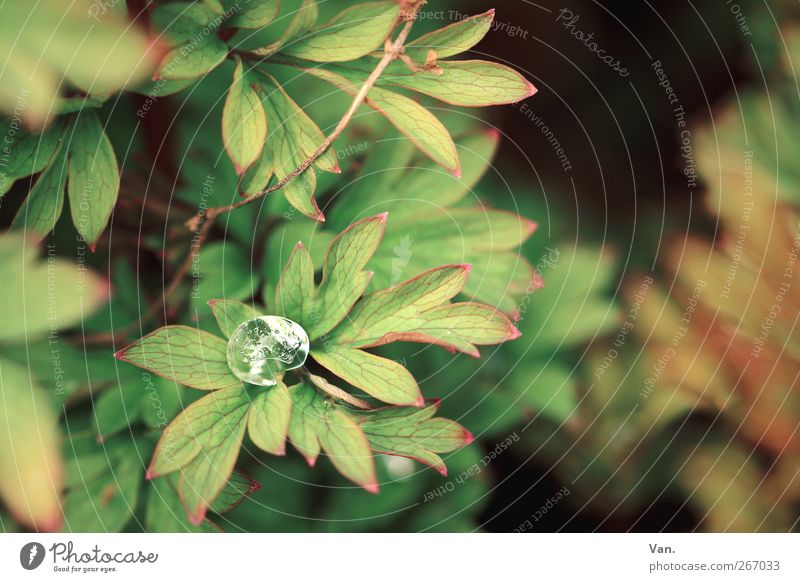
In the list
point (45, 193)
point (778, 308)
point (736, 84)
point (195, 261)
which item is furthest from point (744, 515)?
point (45, 193)

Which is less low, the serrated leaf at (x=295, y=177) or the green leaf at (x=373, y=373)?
the serrated leaf at (x=295, y=177)

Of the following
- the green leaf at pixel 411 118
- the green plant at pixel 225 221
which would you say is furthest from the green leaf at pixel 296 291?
the green leaf at pixel 411 118

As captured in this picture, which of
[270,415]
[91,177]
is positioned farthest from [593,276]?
[91,177]

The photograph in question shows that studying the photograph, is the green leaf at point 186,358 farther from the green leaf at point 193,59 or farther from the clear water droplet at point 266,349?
the green leaf at point 193,59

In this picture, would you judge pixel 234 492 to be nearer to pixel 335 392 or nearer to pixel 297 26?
pixel 335 392

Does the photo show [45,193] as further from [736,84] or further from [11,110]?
[736,84]

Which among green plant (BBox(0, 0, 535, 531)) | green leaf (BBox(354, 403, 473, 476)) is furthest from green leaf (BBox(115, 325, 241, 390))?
green leaf (BBox(354, 403, 473, 476))
